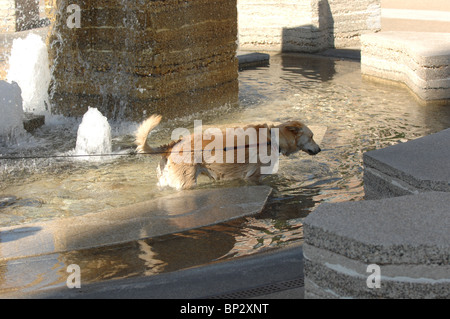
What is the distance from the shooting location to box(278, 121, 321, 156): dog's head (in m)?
6.14

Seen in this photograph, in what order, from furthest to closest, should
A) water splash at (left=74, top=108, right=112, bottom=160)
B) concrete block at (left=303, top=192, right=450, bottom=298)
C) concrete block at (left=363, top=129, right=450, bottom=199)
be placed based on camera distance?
water splash at (left=74, top=108, right=112, bottom=160) < concrete block at (left=363, top=129, right=450, bottom=199) < concrete block at (left=303, top=192, right=450, bottom=298)

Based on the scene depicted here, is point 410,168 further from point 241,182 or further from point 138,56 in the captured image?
point 138,56

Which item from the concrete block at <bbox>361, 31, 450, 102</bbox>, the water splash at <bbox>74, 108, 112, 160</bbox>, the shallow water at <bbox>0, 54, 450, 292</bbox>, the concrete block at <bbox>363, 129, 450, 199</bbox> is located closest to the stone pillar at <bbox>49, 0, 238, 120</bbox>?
the shallow water at <bbox>0, 54, 450, 292</bbox>

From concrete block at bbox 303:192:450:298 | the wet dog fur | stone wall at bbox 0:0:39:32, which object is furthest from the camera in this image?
stone wall at bbox 0:0:39:32

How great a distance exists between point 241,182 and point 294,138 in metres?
0.62

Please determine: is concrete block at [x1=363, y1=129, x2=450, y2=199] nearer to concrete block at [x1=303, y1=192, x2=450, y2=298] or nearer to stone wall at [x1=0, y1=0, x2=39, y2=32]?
concrete block at [x1=303, y1=192, x2=450, y2=298]

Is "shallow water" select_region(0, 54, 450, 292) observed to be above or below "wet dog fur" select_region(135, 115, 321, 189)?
below

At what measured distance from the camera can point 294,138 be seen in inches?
244

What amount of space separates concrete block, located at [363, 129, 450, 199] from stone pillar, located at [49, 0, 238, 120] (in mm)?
4101

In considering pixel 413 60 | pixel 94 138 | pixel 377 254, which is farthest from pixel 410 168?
pixel 413 60
